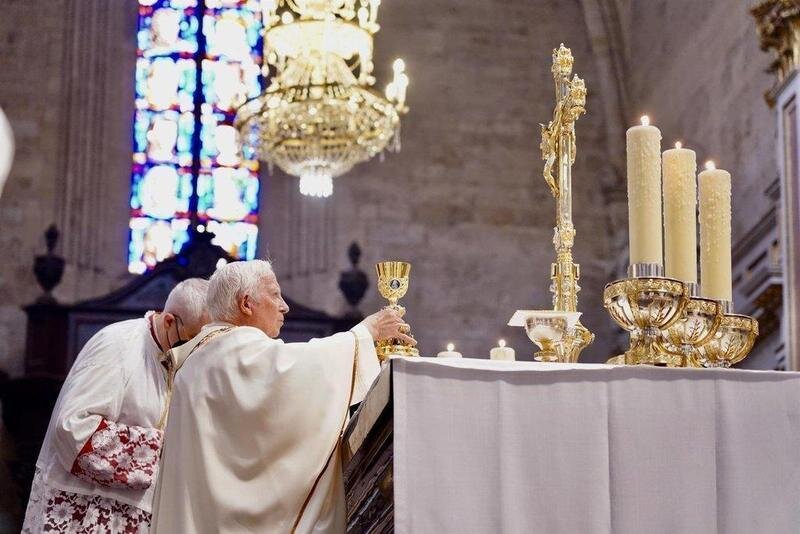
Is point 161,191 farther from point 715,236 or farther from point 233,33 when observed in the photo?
point 715,236

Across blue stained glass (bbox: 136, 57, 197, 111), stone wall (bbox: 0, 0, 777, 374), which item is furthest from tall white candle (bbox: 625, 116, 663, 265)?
blue stained glass (bbox: 136, 57, 197, 111)

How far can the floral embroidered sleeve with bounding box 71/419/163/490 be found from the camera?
4609mm

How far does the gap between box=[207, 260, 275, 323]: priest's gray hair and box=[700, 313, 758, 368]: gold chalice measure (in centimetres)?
131

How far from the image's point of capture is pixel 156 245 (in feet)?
42.0

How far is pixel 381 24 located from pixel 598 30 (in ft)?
6.95

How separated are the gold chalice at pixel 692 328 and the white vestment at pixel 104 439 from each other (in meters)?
2.10

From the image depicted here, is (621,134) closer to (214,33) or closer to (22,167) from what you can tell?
(214,33)

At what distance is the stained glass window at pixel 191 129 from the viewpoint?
12.9 m

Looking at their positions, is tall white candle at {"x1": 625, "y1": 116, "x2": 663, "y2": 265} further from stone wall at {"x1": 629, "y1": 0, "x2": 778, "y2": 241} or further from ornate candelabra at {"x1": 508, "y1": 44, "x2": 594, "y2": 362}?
stone wall at {"x1": 629, "y1": 0, "x2": 778, "y2": 241}

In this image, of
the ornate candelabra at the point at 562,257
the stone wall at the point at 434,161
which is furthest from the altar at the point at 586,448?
the stone wall at the point at 434,161

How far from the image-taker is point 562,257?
3469 millimetres

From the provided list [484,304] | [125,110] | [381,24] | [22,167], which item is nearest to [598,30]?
[381,24]

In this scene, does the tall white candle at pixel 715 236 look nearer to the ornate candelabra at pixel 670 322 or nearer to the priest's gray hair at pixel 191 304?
the ornate candelabra at pixel 670 322

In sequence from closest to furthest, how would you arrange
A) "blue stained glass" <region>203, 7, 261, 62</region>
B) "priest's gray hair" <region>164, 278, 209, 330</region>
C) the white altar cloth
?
the white altar cloth → "priest's gray hair" <region>164, 278, 209, 330</region> → "blue stained glass" <region>203, 7, 261, 62</region>
